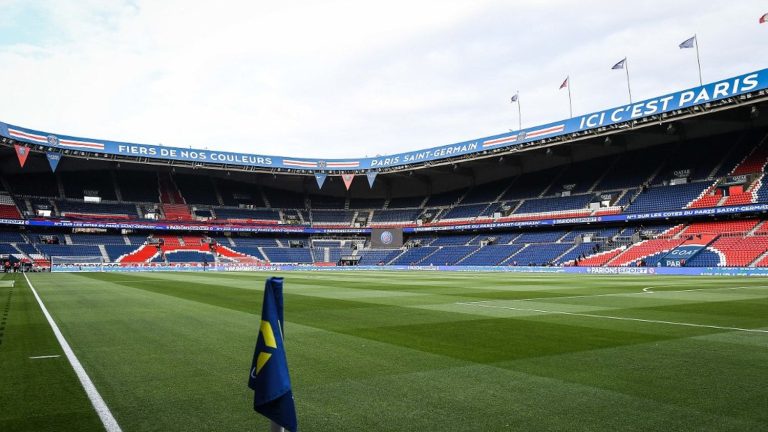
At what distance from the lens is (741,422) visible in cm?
438

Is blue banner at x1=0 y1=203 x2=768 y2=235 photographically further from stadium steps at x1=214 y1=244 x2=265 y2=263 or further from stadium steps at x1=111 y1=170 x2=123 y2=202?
stadium steps at x1=111 y1=170 x2=123 y2=202

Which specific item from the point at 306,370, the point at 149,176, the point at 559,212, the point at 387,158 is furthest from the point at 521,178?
the point at 306,370

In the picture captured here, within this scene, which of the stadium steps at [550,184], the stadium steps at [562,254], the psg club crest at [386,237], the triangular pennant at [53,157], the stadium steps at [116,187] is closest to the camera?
the stadium steps at [562,254]

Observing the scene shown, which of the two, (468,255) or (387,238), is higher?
(387,238)

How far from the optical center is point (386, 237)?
71625mm

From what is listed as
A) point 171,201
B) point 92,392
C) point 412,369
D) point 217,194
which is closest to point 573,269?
point 412,369

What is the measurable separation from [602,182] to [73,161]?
63.4m

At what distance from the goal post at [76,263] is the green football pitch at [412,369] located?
4362cm

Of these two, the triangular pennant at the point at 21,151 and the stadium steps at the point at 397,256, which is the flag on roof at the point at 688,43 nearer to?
the stadium steps at the point at 397,256

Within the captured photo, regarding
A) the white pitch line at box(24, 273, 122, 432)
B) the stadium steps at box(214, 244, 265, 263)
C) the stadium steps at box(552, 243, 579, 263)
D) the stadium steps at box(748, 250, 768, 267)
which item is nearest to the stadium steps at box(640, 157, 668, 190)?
the stadium steps at box(552, 243, 579, 263)

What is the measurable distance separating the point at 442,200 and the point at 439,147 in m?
Result: 13.8

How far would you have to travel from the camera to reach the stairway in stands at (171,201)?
66.7m

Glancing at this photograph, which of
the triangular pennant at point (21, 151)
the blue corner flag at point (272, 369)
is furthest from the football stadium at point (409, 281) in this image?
the triangular pennant at point (21, 151)

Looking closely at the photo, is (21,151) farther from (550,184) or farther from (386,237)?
(550,184)
